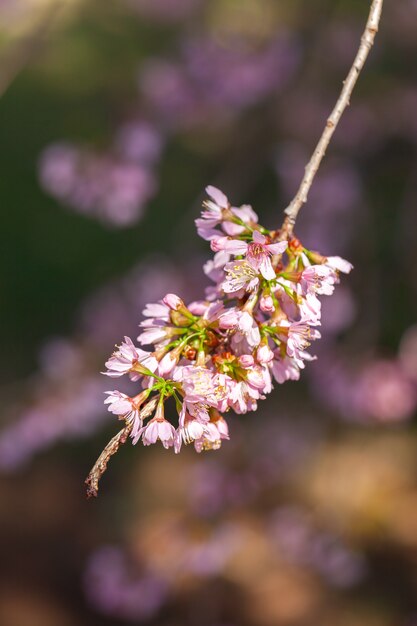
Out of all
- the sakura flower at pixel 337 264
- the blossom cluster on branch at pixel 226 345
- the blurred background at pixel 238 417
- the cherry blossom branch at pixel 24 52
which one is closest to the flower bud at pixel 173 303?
the blossom cluster on branch at pixel 226 345

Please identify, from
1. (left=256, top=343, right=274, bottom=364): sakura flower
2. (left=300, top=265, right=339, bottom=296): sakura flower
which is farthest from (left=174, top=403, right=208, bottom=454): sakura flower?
(left=300, top=265, right=339, bottom=296): sakura flower

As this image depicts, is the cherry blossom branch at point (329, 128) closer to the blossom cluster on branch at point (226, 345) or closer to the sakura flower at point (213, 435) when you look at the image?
the blossom cluster on branch at point (226, 345)

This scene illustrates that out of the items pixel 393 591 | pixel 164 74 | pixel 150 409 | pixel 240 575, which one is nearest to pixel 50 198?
pixel 164 74

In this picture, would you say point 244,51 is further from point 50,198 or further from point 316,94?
point 50,198

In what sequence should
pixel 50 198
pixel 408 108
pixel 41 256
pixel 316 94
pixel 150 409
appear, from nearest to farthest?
pixel 150 409, pixel 408 108, pixel 316 94, pixel 41 256, pixel 50 198

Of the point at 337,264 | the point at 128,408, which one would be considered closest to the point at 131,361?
the point at 128,408

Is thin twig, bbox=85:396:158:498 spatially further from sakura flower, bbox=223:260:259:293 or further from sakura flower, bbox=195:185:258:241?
sakura flower, bbox=195:185:258:241

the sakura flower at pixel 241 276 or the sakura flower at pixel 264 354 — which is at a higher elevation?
the sakura flower at pixel 241 276
